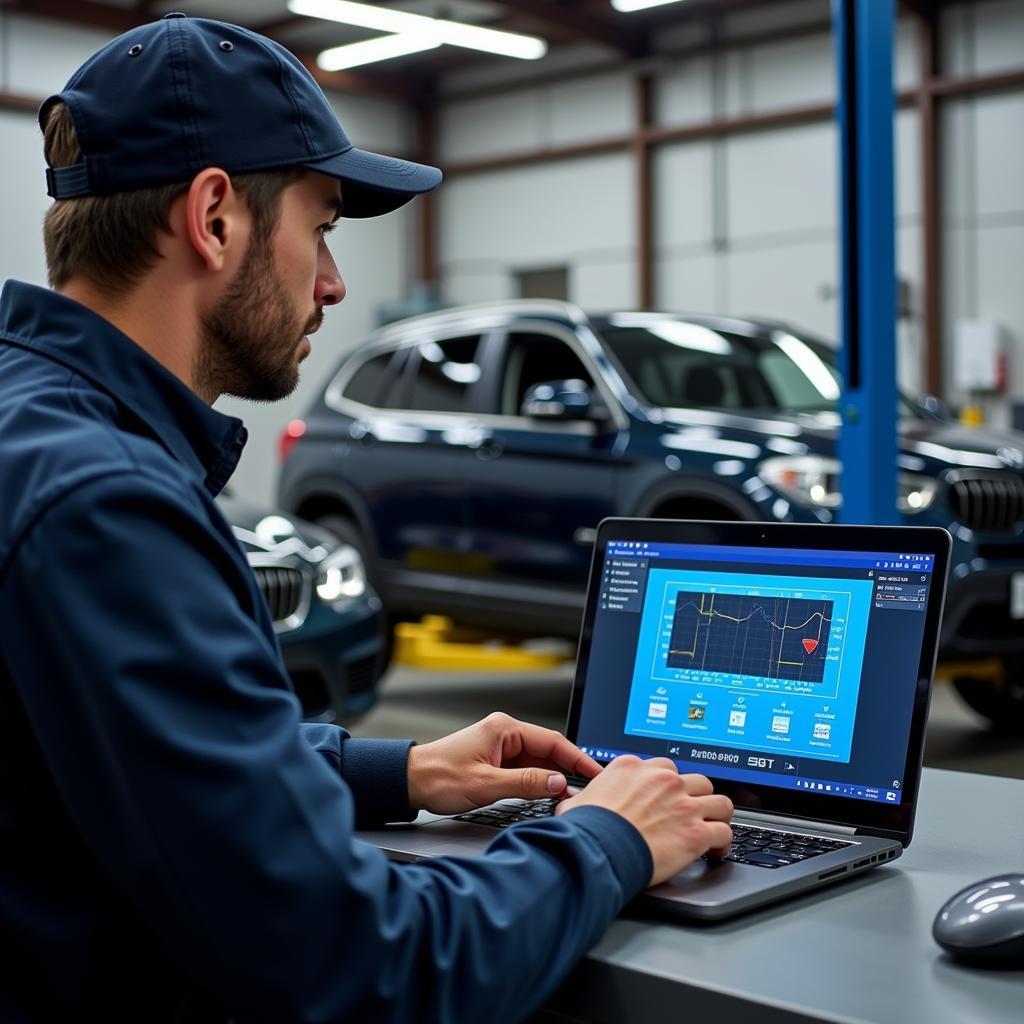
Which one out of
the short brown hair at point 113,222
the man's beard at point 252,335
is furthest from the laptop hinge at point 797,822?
the short brown hair at point 113,222

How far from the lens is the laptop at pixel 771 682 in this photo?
161cm

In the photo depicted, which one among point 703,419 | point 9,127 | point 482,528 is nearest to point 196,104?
point 703,419

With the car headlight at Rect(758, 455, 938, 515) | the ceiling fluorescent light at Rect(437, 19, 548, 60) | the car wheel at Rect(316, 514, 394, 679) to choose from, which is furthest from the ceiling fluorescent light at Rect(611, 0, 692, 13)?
the car headlight at Rect(758, 455, 938, 515)

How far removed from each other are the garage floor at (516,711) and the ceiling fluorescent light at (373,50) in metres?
6.08

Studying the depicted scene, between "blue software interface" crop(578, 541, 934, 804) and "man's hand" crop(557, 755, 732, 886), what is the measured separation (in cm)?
24

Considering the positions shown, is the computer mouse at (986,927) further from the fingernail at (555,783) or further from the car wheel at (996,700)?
the car wheel at (996,700)

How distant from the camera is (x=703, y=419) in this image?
6.29 m

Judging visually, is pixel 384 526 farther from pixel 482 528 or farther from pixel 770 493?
pixel 770 493

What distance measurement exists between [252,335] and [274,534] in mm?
4040

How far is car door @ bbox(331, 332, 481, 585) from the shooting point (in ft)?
23.2

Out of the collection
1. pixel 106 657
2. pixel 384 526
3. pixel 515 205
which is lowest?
pixel 384 526

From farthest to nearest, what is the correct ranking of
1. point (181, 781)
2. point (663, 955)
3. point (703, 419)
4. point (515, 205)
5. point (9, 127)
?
1. point (515, 205)
2. point (9, 127)
3. point (703, 419)
4. point (663, 955)
5. point (181, 781)

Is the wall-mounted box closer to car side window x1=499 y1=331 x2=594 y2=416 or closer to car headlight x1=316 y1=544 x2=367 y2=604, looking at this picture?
car side window x1=499 y1=331 x2=594 y2=416

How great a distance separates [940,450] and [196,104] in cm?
494
